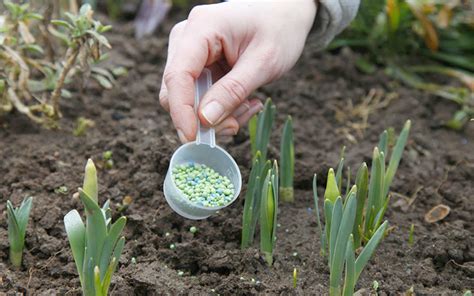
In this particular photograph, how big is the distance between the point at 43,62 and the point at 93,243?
1.28 metres

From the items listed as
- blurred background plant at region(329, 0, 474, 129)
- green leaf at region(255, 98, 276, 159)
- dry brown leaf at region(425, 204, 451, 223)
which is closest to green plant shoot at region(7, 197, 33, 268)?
green leaf at region(255, 98, 276, 159)

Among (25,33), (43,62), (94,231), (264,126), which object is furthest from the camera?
(43,62)

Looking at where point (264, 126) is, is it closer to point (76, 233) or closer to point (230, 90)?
point (230, 90)

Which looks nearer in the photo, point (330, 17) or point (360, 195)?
point (360, 195)

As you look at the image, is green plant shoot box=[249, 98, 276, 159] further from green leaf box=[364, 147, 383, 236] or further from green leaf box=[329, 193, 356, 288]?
green leaf box=[329, 193, 356, 288]

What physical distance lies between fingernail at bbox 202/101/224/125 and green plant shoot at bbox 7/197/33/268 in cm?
51

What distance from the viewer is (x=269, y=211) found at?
1959mm

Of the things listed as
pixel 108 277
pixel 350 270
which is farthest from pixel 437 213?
pixel 108 277

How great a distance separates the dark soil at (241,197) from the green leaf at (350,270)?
13 cm

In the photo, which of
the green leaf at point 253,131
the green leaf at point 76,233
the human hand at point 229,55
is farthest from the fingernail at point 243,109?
the green leaf at point 76,233

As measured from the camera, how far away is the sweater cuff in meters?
2.51

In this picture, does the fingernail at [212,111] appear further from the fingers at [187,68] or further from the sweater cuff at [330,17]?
the sweater cuff at [330,17]

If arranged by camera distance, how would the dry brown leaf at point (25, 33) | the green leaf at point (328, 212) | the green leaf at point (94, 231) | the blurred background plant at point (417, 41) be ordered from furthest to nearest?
1. the blurred background plant at point (417, 41)
2. the dry brown leaf at point (25, 33)
3. the green leaf at point (328, 212)
4. the green leaf at point (94, 231)

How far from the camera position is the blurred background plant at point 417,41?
11.3 feet
